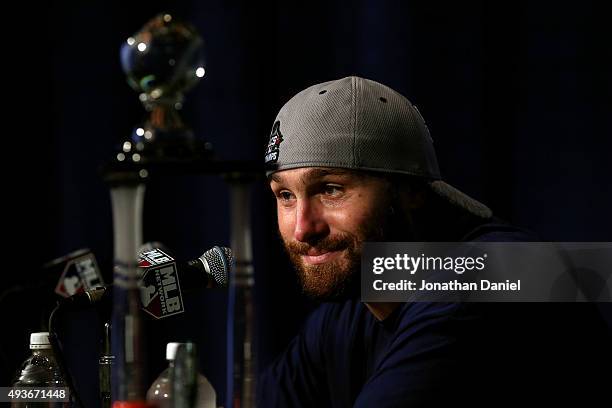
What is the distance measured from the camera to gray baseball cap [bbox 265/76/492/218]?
1.29 m

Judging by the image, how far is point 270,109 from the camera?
190cm

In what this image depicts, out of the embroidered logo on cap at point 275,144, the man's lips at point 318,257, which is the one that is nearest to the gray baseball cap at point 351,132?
the embroidered logo on cap at point 275,144

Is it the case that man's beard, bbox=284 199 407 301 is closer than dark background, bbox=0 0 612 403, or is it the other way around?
man's beard, bbox=284 199 407 301

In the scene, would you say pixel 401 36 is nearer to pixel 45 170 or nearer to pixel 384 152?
pixel 384 152

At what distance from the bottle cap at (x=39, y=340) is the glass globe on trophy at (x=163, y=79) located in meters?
0.46

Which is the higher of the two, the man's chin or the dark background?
the dark background

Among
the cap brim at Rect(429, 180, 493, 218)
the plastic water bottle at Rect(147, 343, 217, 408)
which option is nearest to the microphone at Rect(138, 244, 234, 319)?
the plastic water bottle at Rect(147, 343, 217, 408)

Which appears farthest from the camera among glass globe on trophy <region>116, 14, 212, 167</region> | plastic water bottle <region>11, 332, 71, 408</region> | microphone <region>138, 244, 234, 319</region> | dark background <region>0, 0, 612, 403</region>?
dark background <region>0, 0, 612, 403</region>

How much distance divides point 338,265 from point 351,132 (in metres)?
0.19

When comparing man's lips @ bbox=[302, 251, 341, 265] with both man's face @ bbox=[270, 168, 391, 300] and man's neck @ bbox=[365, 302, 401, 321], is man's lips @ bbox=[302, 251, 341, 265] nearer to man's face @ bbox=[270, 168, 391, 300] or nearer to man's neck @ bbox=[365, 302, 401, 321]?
man's face @ bbox=[270, 168, 391, 300]

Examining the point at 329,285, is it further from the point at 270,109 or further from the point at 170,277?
the point at 270,109

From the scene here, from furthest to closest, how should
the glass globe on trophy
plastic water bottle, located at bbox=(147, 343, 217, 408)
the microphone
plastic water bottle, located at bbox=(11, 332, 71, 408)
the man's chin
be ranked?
the man's chin
plastic water bottle, located at bbox=(11, 332, 71, 408)
the microphone
plastic water bottle, located at bbox=(147, 343, 217, 408)
the glass globe on trophy

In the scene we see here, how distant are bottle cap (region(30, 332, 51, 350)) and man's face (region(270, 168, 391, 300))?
0.36 meters

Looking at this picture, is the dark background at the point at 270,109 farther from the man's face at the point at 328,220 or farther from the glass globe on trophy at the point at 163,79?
the glass globe on trophy at the point at 163,79
